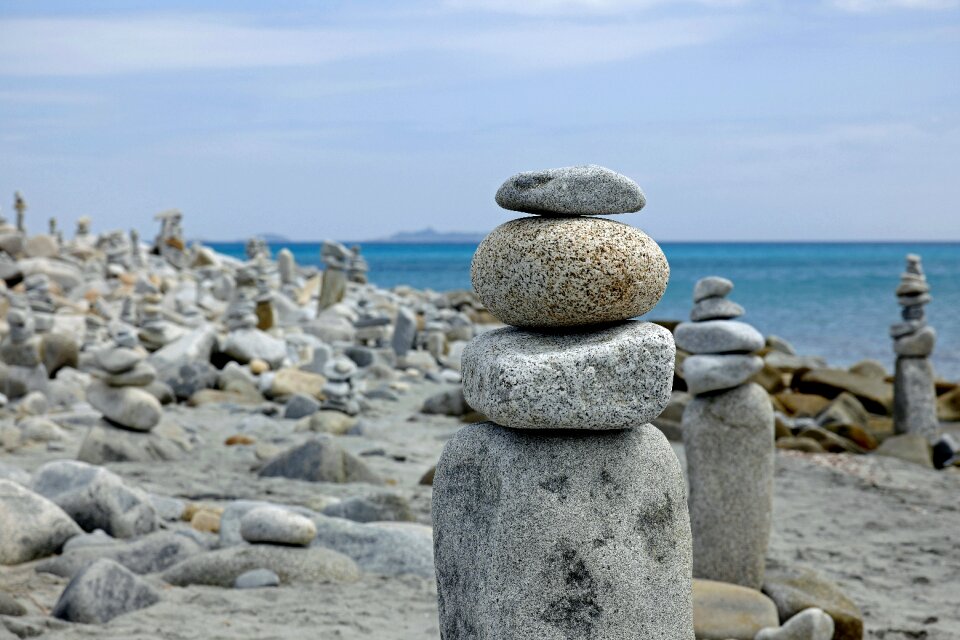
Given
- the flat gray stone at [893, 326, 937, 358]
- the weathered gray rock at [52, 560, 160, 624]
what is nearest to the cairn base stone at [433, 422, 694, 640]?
the weathered gray rock at [52, 560, 160, 624]

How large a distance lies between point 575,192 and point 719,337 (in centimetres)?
292

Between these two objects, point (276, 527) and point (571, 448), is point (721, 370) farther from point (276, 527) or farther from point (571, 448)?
point (571, 448)

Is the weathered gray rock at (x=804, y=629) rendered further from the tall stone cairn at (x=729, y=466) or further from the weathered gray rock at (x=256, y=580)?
the weathered gray rock at (x=256, y=580)

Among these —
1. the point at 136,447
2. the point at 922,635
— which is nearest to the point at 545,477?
the point at 922,635

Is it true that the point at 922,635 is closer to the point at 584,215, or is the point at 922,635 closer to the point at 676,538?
the point at 676,538

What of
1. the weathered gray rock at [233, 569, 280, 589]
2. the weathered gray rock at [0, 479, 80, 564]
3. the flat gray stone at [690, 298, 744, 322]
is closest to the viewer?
the weathered gray rock at [233, 569, 280, 589]

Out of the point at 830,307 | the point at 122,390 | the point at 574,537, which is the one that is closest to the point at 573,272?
the point at 574,537

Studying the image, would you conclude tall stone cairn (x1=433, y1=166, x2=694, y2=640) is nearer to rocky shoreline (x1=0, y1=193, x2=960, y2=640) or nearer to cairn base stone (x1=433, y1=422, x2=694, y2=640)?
cairn base stone (x1=433, y1=422, x2=694, y2=640)

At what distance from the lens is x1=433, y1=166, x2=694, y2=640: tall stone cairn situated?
325 centimetres

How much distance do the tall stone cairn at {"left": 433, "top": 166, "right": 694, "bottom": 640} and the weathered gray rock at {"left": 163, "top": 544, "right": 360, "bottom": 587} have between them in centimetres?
270

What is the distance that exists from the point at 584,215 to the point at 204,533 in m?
4.52

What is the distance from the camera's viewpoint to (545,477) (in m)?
3.29

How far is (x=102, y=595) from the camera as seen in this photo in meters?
5.27

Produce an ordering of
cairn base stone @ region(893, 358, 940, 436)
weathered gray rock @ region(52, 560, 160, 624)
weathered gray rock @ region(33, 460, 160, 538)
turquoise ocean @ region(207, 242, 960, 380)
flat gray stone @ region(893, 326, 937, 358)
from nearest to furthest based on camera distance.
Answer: weathered gray rock @ region(52, 560, 160, 624) < weathered gray rock @ region(33, 460, 160, 538) < flat gray stone @ region(893, 326, 937, 358) < cairn base stone @ region(893, 358, 940, 436) < turquoise ocean @ region(207, 242, 960, 380)
